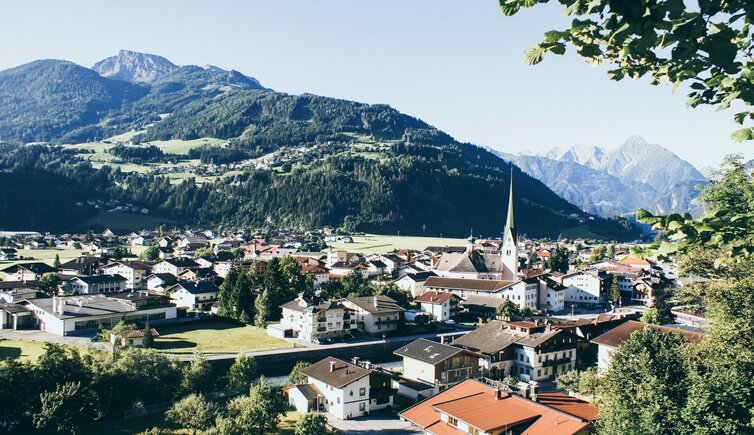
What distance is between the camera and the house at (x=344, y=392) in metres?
27.2

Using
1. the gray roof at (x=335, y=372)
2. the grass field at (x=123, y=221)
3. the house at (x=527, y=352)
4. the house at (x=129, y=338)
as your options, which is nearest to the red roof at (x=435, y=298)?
the house at (x=527, y=352)

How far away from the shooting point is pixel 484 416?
67.7ft

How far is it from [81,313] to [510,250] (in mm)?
41115

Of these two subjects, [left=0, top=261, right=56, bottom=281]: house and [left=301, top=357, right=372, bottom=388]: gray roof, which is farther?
[left=0, top=261, right=56, bottom=281]: house

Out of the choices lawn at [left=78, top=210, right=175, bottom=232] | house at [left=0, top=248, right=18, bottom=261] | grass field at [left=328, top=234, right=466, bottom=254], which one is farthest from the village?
lawn at [left=78, top=210, right=175, bottom=232]

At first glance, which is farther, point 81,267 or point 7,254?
point 7,254

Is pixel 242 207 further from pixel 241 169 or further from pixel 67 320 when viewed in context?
pixel 67 320

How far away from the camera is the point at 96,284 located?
56438 millimetres

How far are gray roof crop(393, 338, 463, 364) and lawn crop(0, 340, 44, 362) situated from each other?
2143 centimetres

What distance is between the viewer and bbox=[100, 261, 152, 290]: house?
2424 inches

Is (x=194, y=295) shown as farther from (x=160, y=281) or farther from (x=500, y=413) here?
(x=500, y=413)

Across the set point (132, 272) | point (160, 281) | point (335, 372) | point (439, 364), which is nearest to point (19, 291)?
point (160, 281)

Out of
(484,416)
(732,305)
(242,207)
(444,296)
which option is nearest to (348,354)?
(444,296)

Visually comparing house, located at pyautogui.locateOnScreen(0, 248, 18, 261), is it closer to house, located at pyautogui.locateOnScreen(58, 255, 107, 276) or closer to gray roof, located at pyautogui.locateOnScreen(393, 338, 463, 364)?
house, located at pyautogui.locateOnScreen(58, 255, 107, 276)
